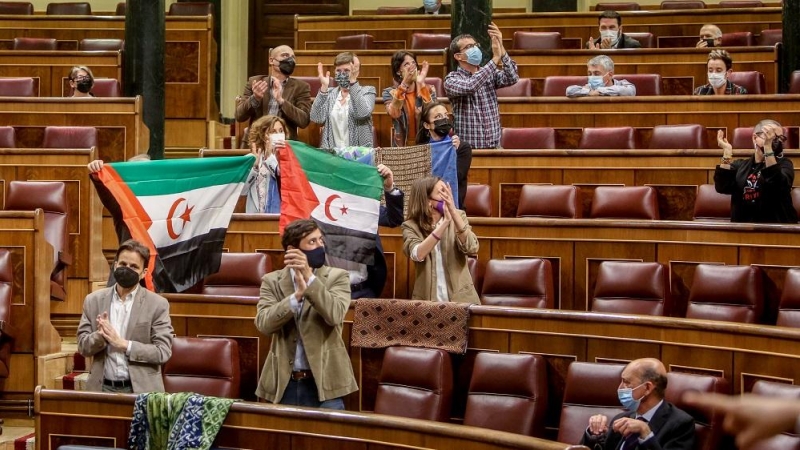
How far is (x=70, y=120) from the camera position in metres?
7.46

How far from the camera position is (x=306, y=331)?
408 cm

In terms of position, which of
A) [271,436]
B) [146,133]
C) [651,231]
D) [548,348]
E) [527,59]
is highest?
[527,59]

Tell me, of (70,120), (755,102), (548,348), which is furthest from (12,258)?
(755,102)

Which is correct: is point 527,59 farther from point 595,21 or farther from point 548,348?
point 548,348

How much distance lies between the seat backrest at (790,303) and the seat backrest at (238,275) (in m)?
2.17

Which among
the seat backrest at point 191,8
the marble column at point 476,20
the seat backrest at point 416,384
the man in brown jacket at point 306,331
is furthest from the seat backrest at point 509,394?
the seat backrest at point 191,8

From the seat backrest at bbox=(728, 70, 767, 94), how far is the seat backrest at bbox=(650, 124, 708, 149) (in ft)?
3.38

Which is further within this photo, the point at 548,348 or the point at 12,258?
the point at 12,258

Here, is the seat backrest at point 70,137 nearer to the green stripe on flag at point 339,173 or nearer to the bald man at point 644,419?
the green stripe on flag at point 339,173

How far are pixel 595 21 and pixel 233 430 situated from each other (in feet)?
20.0

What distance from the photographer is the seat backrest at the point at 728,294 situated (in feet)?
14.6

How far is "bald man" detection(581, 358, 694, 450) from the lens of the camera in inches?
134

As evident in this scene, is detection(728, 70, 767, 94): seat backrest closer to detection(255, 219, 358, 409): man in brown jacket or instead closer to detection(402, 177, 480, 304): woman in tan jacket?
detection(402, 177, 480, 304): woman in tan jacket

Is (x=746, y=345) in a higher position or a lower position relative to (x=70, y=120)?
lower
